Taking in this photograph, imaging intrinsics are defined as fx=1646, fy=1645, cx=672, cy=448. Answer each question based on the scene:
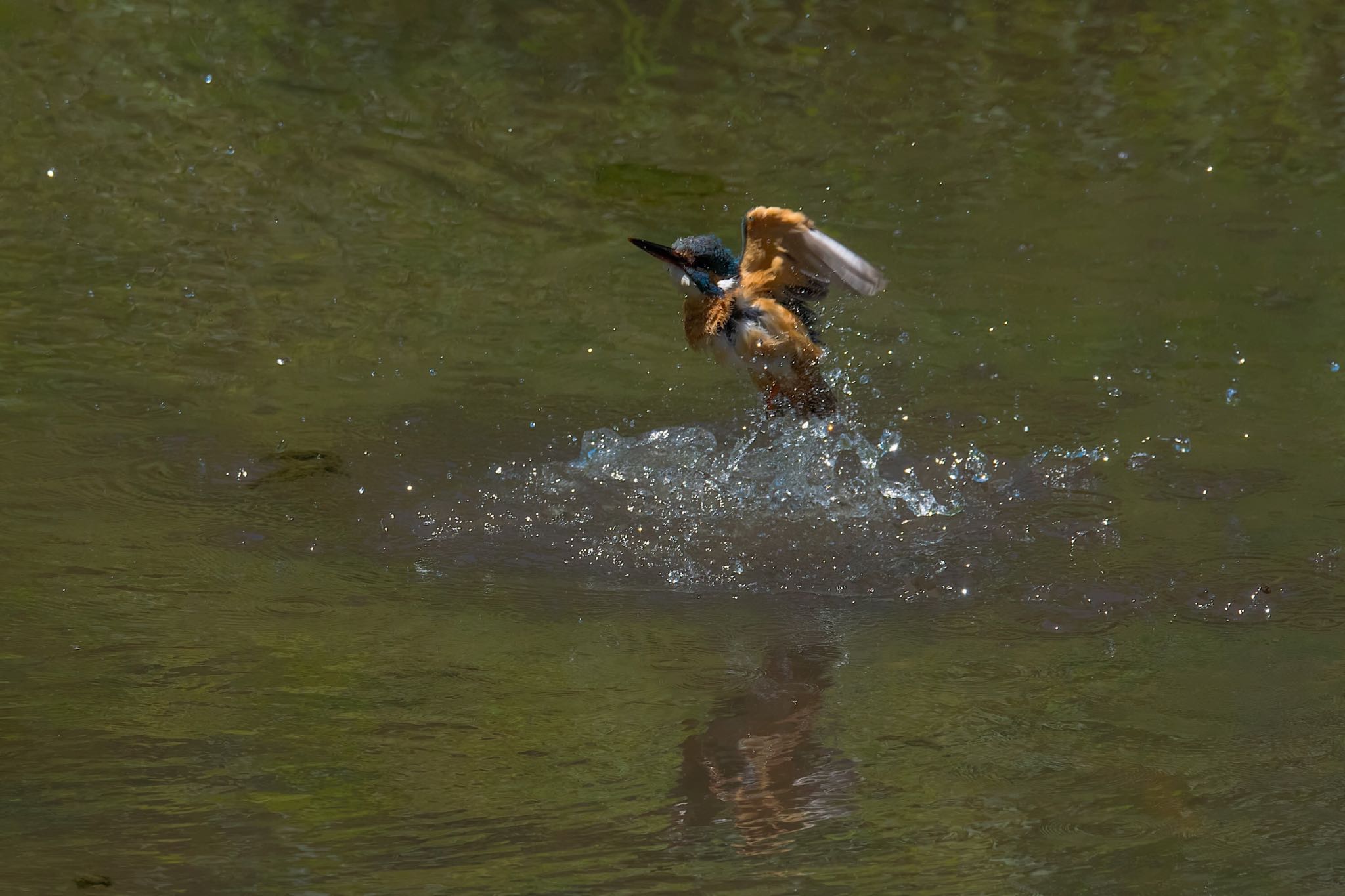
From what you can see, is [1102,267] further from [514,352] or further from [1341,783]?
[1341,783]

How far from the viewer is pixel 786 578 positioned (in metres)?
4.55

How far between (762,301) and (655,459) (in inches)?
30.8

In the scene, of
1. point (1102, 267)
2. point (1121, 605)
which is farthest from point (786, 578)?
point (1102, 267)

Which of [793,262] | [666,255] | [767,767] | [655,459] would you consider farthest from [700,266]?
[767,767]

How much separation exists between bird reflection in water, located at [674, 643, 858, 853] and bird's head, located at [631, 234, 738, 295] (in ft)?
7.12

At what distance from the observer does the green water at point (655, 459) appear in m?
3.05

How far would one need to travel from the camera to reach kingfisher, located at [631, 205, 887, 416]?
564 cm

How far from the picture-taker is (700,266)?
577cm

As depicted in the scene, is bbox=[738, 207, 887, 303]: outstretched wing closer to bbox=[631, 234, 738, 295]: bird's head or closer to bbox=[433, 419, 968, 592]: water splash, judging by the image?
bbox=[631, 234, 738, 295]: bird's head

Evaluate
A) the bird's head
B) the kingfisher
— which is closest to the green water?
the kingfisher

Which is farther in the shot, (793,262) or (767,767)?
(793,262)

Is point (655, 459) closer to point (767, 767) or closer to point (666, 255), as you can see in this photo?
point (666, 255)

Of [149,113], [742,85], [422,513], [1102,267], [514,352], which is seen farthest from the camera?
[742,85]

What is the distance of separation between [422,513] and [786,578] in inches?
44.8
